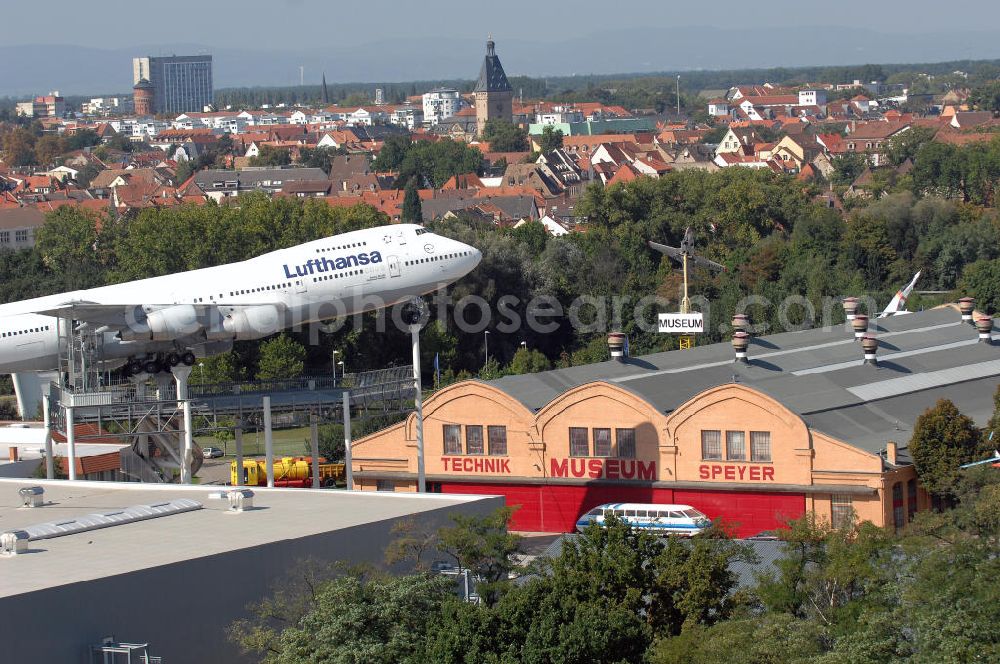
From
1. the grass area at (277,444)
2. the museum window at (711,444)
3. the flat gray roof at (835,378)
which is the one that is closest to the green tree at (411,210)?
the grass area at (277,444)

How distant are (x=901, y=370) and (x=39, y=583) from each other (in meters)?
48.3

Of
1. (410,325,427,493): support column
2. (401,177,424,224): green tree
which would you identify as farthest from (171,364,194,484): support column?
(401,177,424,224): green tree

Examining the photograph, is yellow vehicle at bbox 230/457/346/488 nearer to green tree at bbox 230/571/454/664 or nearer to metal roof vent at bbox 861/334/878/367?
metal roof vent at bbox 861/334/878/367

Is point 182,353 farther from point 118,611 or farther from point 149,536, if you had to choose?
point 118,611

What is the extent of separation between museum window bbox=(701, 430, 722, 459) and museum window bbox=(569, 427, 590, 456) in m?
5.02

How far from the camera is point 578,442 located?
6669 centimetres

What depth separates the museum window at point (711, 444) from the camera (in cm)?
6341

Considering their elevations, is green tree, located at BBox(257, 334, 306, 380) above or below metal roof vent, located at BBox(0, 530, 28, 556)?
below

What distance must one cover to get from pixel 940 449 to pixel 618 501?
1235cm

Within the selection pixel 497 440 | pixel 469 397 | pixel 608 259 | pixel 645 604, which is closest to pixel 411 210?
pixel 608 259

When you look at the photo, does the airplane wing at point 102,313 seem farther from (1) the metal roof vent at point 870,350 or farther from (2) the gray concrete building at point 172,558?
(1) the metal roof vent at point 870,350

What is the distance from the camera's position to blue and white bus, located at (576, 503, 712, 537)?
5978 cm

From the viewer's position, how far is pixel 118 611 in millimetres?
34156

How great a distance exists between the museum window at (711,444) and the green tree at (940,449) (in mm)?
7043
